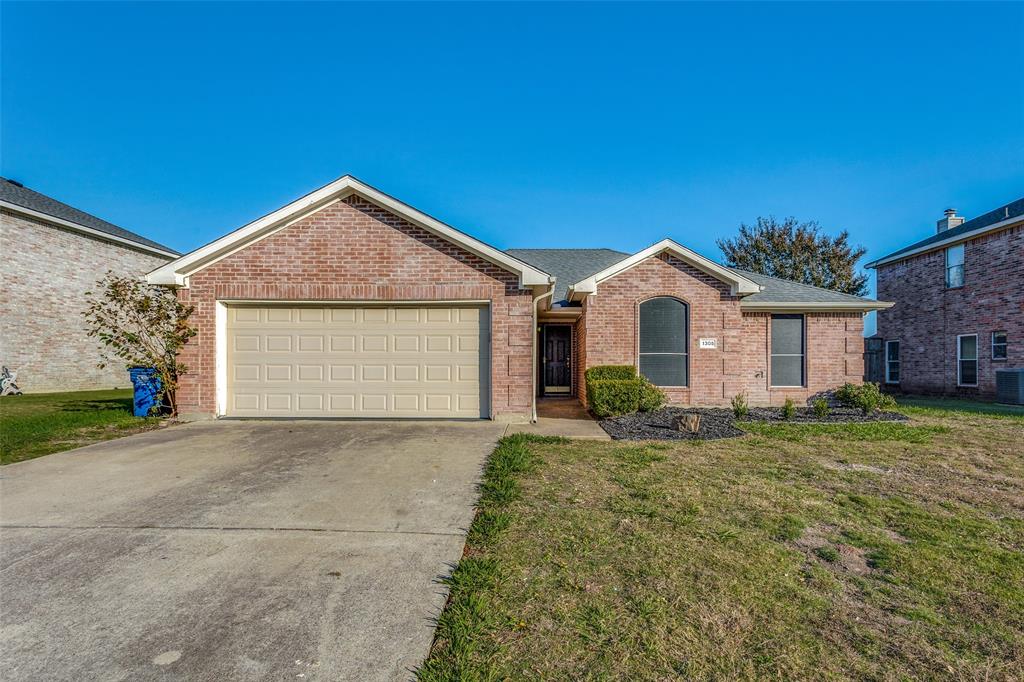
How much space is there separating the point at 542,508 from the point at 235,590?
2450mm

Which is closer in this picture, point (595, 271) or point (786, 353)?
point (786, 353)

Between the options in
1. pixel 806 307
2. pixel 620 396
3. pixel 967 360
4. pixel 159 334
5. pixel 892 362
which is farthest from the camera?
pixel 892 362

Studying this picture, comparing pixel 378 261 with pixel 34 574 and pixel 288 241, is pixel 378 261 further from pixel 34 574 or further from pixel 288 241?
pixel 34 574

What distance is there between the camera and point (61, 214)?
51.5 ft

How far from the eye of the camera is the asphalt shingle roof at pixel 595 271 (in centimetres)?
1239

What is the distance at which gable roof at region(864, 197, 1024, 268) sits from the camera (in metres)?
14.6

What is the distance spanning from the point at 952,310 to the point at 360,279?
20222 millimetres

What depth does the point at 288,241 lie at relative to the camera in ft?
30.0

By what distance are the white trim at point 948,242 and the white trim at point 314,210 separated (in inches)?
626

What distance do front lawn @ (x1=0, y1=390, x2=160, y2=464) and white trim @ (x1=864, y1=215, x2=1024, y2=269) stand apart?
23451 millimetres

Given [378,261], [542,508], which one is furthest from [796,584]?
[378,261]

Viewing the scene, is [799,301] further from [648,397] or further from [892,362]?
[892,362]

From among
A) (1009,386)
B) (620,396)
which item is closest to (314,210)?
(620,396)

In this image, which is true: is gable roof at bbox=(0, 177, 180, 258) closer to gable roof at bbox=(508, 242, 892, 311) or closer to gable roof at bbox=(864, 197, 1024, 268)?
gable roof at bbox=(508, 242, 892, 311)
